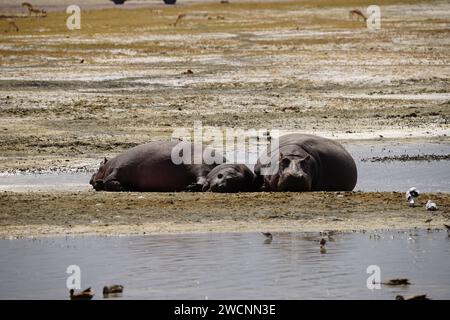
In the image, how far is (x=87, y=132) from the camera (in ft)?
71.9

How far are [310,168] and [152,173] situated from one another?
1903 millimetres

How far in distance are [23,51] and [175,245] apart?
30.5 meters

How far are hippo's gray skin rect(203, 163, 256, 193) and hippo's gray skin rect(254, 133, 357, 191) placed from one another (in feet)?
0.64

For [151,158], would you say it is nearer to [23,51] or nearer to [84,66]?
[84,66]

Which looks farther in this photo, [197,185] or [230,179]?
[197,185]

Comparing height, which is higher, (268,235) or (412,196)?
(412,196)

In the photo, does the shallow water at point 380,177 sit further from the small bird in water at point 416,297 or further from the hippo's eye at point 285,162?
the small bird in water at point 416,297

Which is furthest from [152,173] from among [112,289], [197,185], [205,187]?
[112,289]

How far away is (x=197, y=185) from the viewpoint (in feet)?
51.1

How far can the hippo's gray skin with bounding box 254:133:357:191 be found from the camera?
15234 mm

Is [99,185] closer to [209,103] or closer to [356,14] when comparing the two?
[209,103]

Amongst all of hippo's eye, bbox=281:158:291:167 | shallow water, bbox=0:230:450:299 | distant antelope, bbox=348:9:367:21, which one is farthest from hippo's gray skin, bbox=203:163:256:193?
distant antelope, bbox=348:9:367:21

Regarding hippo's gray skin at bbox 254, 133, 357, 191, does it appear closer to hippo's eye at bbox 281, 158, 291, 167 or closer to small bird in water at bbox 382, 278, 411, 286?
hippo's eye at bbox 281, 158, 291, 167

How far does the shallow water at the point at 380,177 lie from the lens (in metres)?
16.2
